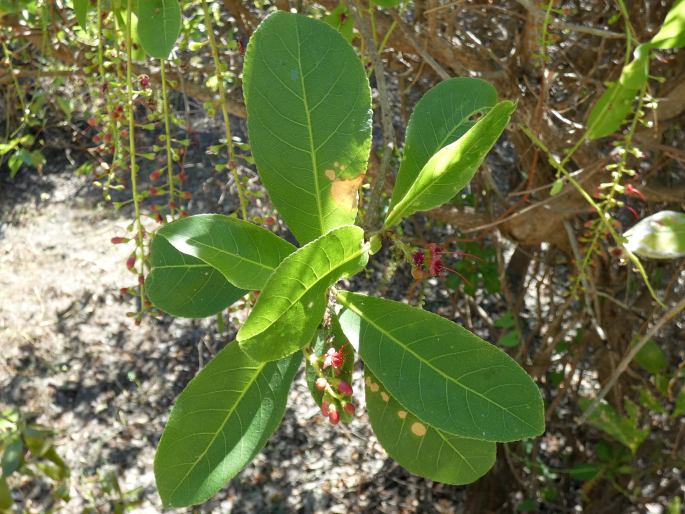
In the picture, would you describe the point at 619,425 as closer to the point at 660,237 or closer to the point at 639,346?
the point at 639,346

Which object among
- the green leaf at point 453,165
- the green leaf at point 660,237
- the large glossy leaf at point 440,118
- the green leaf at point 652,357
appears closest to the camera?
the green leaf at point 453,165

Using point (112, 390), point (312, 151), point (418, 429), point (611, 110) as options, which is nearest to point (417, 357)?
point (418, 429)

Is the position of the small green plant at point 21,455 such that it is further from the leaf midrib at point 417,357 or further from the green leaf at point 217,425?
the leaf midrib at point 417,357

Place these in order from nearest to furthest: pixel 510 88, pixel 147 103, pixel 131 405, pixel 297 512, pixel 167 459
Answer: pixel 167 459
pixel 147 103
pixel 510 88
pixel 297 512
pixel 131 405

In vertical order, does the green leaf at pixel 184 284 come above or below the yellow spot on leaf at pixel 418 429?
above

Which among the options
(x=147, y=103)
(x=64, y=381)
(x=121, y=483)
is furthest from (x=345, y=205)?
(x=64, y=381)

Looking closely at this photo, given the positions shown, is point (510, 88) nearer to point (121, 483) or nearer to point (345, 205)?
point (345, 205)

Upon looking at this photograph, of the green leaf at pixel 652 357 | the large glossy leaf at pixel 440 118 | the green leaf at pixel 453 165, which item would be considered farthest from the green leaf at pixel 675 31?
the green leaf at pixel 652 357
